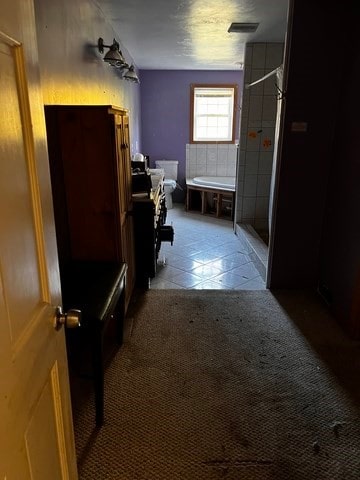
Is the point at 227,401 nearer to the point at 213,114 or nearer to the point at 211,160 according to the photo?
the point at 211,160

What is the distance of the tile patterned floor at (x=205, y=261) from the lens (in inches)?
131

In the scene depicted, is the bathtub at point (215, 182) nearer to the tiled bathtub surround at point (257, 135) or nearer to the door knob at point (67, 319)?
the tiled bathtub surround at point (257, 135)

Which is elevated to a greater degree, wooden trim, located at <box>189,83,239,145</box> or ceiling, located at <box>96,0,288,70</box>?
ceiling, located at <box>96,0,288,70</box>

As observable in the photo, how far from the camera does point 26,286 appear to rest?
0.78m

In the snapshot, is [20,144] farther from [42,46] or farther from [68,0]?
[68,0]

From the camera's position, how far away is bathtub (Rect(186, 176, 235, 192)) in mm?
5756

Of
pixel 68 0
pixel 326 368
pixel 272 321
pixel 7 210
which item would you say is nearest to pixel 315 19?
pixel 68 0

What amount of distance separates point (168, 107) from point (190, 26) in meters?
2.99

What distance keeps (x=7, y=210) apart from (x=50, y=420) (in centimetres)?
58

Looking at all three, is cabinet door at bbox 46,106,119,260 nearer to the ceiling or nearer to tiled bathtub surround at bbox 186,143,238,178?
the ceiling

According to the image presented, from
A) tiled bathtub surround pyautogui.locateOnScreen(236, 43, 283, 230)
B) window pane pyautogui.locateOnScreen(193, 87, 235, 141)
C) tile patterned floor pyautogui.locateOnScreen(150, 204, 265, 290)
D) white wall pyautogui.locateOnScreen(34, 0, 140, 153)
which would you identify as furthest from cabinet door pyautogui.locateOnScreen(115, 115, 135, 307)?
window pane pyautogui.locateOnScreen(193, 87, 235, 141)

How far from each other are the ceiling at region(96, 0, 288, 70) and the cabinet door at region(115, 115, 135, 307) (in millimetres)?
1279

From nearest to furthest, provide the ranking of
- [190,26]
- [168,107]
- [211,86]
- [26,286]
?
[26,286] < [190,26] < [211,86] < [168,107]

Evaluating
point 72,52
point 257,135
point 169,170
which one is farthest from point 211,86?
point 72,52
